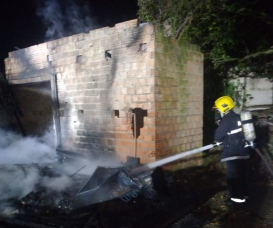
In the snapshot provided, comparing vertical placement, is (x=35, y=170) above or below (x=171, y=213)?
above

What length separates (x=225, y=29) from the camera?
24.0 feet

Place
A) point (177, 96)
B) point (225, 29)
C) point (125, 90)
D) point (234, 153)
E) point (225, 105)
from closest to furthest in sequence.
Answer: point (234, 153) < point (225, 105) < point (125, 90) < point (177, 96) < point (225, 29)

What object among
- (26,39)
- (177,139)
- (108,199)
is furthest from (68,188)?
(26,39)

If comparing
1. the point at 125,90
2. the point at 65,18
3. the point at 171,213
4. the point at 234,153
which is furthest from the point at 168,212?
the point at 65,18

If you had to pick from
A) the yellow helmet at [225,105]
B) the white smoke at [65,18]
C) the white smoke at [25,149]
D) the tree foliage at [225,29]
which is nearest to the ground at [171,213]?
A: the yellow helmet at [225,105]

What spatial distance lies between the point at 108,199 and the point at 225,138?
2.57 m

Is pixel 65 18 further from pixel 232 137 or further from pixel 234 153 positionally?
pixel 234 153

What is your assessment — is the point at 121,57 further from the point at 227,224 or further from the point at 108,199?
the point at 227,224

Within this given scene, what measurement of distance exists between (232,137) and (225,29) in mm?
4197

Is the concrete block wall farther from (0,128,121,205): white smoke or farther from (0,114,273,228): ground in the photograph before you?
(0,128,121,205): white smoke

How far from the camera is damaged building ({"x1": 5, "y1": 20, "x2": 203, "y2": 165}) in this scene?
4664mm

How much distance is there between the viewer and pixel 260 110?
800cm

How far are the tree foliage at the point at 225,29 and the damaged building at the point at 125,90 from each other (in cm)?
229

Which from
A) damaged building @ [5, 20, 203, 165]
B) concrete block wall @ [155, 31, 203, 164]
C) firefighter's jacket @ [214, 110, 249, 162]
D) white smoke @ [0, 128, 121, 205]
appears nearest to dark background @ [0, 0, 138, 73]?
damaged building @ [5, 20, 203, 165]
